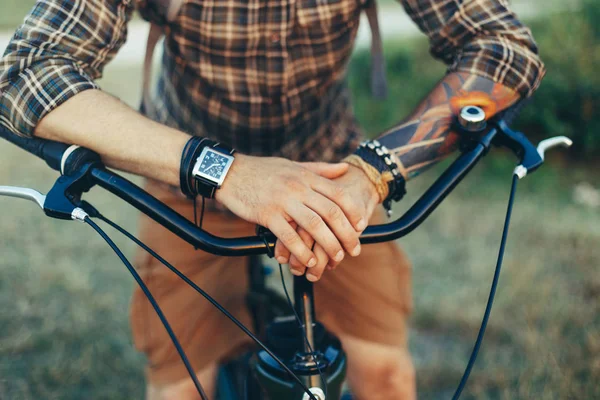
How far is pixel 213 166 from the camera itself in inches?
52.2

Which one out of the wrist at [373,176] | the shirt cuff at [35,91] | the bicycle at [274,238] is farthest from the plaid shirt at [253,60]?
the wrist at [373,176]

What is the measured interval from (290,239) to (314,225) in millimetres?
57

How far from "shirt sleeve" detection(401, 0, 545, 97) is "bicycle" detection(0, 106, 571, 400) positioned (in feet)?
0.54

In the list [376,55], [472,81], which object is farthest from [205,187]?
[376,55]

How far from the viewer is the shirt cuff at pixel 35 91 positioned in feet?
4.59

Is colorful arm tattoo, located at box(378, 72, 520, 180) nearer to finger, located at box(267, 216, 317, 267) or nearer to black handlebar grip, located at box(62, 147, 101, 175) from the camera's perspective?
finger, located at box(267, 216, 317, 267)

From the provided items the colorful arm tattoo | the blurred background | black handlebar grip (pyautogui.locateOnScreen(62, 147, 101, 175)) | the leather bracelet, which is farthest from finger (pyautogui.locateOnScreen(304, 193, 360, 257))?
the blurred background

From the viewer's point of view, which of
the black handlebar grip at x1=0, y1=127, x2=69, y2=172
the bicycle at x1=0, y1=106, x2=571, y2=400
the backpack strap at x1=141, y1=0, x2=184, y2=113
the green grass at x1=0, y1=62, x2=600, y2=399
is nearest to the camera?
the bicycle at x1=0, y1=106, x2=571, y2=400

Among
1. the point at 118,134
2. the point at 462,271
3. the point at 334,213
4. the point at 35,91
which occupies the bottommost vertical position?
the point at 462,271

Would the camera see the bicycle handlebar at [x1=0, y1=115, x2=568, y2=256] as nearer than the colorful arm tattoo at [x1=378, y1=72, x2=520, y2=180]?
Yes

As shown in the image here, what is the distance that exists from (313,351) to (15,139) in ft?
2.86

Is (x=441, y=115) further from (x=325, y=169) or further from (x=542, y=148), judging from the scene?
(x=325, y=169)

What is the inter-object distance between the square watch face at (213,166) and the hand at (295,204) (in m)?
0.02

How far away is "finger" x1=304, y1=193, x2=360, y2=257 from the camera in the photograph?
4.11 feet
